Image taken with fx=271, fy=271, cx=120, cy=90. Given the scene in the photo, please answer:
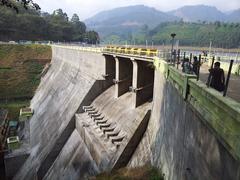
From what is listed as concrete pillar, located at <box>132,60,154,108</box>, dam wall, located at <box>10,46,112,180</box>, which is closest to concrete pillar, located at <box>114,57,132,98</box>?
dam wall, located at <box>10,46,112,180</box>

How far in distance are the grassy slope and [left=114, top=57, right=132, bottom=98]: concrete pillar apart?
30.2 m

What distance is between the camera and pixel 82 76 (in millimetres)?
41375

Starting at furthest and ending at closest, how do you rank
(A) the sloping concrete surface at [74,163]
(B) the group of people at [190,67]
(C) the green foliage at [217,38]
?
(C) the green foliage at [217,38], (A) the sloping concrete surface at [74,163], (B) the group of people at [190,67]

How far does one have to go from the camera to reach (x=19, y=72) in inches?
2744

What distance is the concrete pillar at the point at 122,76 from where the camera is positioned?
99.0ft

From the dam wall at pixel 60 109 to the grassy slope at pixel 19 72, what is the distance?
41.9 ft

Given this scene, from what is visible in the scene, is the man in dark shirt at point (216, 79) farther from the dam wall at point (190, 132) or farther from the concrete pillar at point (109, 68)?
the concrete pillar at point (109, 68)

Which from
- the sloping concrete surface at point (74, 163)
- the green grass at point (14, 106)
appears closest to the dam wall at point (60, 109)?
the sloping concrete surface at point (74, 163)

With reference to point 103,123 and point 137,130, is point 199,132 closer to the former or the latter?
point 137,130

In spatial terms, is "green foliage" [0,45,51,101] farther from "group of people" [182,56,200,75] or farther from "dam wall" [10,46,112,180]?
"group of people" [182,56,200,75]

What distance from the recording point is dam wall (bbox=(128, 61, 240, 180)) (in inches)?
289

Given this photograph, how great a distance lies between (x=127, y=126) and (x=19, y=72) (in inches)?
2122

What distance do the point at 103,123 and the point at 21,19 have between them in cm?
8889

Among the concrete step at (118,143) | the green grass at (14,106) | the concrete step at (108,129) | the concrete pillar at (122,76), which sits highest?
the concrete pillar at (122,76)
